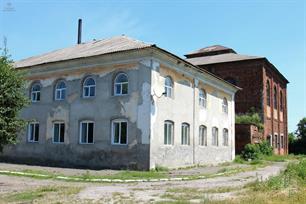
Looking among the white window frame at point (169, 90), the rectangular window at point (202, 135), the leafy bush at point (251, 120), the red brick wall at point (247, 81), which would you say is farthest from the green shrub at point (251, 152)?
the white window frame at point (169, 90)

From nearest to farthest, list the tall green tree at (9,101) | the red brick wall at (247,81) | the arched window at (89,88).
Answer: the tall green tree at (9,101) → the arched window at (89,88) → the red brick wall at (247,81)

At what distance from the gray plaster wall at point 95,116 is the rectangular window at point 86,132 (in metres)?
0.24

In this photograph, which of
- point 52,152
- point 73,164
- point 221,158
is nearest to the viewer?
point 73,164

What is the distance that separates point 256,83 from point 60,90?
69.1 feet

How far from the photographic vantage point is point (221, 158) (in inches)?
1077

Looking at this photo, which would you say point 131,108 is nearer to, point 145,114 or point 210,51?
point 145,114

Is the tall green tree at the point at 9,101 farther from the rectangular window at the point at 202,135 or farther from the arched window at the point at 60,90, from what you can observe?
the rectangular window at the point at 202,135

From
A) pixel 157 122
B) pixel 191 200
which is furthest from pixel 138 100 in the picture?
pixel 191 200

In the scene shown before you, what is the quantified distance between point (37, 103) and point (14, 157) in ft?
12.7

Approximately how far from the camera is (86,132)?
21.1m

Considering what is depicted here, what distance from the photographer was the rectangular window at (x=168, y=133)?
20158mm

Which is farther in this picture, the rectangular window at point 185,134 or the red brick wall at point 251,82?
the red brick wall at point 251,82

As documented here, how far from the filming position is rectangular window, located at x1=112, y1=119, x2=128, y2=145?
1933 cm

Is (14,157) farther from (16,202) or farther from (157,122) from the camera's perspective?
(16,202)
